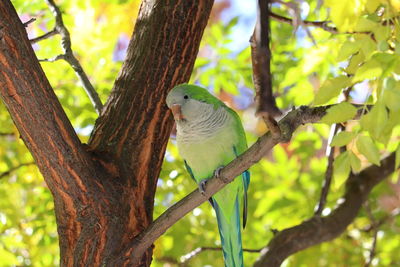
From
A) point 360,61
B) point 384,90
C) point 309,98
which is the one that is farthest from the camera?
point 309,98

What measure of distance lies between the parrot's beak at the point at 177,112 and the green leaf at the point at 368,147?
3.04 feet

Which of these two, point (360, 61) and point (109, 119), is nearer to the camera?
point (360, 61)

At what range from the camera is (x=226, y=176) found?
1.79m

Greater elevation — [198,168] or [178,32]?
[178,32]

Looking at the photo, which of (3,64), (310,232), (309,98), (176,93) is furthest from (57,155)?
(309,98)

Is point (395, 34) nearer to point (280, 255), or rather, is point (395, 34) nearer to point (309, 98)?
point (280, 255)

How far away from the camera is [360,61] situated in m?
1.35

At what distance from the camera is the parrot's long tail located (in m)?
2.45

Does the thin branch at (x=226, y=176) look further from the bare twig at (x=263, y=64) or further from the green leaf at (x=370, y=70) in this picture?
the bare twig at (x=263, y=64)

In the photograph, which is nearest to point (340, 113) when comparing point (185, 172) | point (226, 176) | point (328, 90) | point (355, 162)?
point (328, 90)

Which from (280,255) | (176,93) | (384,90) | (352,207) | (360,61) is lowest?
(384,90)

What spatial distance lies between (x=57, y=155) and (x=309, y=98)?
61.9 inches

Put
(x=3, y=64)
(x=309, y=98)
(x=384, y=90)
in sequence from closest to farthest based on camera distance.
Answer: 1. (x=384, y=90)
2. (x=3, y=64)
3. (x=309, y=98)

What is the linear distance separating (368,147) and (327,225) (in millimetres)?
1331
